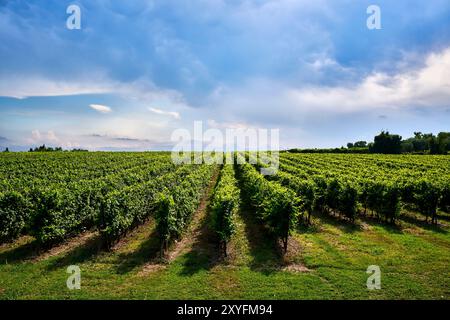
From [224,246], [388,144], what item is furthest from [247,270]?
[388,144]

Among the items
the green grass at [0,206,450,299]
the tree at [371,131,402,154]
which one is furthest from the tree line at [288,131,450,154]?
the green grass at [0,206,450,299]

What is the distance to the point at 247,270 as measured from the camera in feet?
46.8

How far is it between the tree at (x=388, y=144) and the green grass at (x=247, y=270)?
10227cm

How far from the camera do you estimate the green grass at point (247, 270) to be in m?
12.2

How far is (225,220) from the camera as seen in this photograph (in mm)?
16484

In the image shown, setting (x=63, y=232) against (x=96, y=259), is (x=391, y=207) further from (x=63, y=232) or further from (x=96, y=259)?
(x=63, y=232)

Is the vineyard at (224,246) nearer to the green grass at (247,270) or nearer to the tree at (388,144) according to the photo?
the green grass at (247,270)

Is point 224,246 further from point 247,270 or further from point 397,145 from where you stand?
point 397,145

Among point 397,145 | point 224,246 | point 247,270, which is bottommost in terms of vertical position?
point 247,270

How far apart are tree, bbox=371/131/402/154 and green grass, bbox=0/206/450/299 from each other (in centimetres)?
10227

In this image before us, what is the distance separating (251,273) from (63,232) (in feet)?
37.2

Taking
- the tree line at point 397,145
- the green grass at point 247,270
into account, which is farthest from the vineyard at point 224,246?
the tree line at point 397,145

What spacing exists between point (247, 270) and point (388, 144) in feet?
376

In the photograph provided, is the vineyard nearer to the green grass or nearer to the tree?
the green grass
